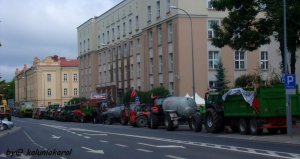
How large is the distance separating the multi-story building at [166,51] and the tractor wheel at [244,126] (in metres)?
18.7

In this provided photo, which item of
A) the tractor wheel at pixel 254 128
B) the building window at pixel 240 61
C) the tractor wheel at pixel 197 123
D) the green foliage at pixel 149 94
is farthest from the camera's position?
the building window at pixel 240 61

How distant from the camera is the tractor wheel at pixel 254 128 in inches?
1120

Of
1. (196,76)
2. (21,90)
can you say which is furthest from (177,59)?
(21,90)

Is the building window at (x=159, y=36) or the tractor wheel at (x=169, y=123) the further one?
the building window at (x=159, y=36)

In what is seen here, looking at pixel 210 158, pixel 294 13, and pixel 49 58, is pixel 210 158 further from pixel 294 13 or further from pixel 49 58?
pixel 49 58

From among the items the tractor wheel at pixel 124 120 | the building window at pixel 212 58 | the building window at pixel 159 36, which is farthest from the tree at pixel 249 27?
the building window at pixel 159 36

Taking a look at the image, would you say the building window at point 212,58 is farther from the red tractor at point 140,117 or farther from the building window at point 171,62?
the red tractor at point 140,117

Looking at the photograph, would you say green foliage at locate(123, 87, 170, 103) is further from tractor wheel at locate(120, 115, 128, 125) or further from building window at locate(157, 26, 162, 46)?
tractor wheel at locate(120, 115, 128, 125)

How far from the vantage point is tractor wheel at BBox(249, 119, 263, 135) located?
2845cm

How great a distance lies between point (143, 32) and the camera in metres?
71.2

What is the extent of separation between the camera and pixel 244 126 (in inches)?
1166

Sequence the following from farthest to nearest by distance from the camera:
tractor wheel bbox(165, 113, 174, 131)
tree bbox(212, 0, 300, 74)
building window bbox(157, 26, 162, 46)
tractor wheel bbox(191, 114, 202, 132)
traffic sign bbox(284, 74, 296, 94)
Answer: building window bbox(157, 26, 162, 46), tractor wheel bbox(165, 113, 174, 131), tractor wheel bbox(191, 114, 202, 132), tree bbox(212, 0, 300, 74), traffic sign bbox(284, 74, 296, 94)

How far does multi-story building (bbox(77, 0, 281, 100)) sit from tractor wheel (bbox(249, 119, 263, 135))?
19685mm

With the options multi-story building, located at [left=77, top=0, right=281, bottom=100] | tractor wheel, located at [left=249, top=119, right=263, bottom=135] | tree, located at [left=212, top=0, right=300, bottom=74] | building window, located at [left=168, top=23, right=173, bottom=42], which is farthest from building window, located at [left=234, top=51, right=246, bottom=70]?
tractor wheel, located at [left=249, top=119, right=263, bottom=135]
